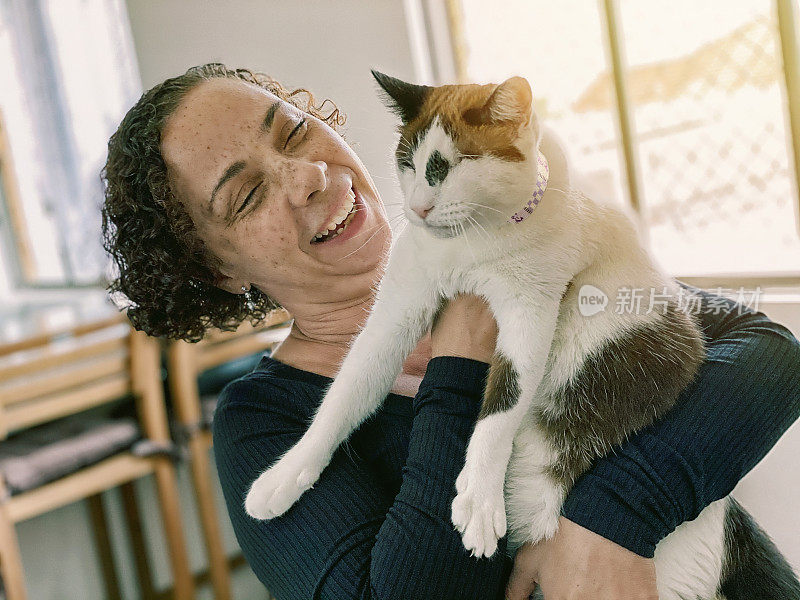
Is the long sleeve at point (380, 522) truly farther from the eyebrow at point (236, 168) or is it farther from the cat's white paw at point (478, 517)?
the eyebrow at point (236, 168)

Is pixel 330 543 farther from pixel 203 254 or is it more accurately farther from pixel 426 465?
pixel 203 254

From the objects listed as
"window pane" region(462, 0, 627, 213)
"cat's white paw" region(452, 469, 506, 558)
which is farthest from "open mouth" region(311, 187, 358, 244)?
"window pane" region(462, 0, 627, 213)

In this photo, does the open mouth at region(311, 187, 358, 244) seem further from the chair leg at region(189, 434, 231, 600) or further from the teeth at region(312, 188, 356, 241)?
the chair leg at region(189, 434, 231, 600)

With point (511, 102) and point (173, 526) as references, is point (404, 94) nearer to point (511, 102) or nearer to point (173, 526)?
point (511, 102)

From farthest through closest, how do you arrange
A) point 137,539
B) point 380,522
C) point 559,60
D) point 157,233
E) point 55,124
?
point 55,124, point 559,60, point 137,539, point 157,233, point 380,522

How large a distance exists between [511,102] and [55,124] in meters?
3.49

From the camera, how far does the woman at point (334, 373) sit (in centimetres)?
76

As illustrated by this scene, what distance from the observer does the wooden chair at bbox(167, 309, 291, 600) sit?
88.4 inches

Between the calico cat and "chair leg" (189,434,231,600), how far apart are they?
1531 mm

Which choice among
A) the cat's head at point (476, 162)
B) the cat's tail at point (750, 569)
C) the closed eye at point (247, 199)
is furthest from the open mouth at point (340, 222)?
the cat's tail at point (750, 569)

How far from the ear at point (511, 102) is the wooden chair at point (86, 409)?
1.65 metres

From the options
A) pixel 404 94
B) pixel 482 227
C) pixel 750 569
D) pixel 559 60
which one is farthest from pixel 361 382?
pixel 559 60

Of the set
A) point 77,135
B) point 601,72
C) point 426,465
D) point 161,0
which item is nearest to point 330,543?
point 426,465

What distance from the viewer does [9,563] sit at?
1.91 m
